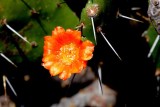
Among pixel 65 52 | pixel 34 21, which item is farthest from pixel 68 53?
pixel 34 21

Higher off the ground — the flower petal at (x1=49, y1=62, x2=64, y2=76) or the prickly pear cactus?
the prickly pear cactus

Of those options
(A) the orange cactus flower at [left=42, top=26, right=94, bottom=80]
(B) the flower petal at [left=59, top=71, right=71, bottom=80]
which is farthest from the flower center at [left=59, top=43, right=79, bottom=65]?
(B) the flower petal at [left=59, top=71, right=71, bottom=80]

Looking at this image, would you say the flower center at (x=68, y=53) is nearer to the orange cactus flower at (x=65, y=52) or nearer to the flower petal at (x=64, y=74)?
the orange cactus flower at (x=65, y=52)

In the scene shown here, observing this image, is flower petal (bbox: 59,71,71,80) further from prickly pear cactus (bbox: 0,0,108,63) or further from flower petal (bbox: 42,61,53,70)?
prickly pear cactus (bbox: 0,0,108,63)

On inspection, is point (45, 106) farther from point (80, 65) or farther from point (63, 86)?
point (80, 65)


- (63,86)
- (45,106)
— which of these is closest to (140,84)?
(63,86)

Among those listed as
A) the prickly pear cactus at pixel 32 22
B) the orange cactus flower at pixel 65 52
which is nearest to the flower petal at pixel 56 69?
the orange cactus flower at pixel 65 52

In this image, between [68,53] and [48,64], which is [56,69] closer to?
[48,64]
